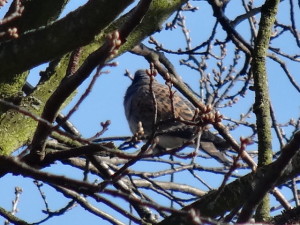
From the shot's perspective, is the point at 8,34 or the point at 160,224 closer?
the point at 8,34

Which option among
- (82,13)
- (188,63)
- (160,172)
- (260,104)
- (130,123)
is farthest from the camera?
(130,123)

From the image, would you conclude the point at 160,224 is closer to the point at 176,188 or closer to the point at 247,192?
the point at 247,192

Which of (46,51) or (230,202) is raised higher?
(46,51)

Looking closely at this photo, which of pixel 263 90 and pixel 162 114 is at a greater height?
pixel 162 114

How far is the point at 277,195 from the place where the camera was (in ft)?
12.1

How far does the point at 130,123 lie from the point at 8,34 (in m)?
5.54

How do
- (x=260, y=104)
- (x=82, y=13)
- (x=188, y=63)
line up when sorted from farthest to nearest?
(x=188, y=63), (x=260, y=104), (x=82, y=13)

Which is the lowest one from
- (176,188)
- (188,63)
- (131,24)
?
(131,24)

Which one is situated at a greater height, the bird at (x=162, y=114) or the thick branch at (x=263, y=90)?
the bird at (x=162, y=114)

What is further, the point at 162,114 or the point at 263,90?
the point at 162,114

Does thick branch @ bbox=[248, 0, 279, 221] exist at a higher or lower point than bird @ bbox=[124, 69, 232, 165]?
lower

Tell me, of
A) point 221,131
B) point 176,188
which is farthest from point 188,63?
point 221,131

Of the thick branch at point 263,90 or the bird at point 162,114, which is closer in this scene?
the thick branch at point 263,90

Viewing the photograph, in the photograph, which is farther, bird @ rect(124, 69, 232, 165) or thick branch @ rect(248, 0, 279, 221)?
bird @ rect(124, 69, 232, 165)
